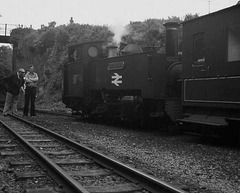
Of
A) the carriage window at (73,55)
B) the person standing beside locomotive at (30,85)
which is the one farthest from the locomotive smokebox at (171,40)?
the person standing beside locomotive at (30,85)

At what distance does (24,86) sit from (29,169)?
396 inches

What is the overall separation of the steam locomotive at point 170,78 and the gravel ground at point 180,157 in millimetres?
611

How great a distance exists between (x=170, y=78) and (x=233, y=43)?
265 centimetres

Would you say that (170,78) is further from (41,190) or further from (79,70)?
(41,190)

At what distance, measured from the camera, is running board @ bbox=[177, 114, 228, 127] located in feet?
23.7

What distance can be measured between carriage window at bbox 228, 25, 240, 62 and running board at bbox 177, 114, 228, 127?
118 cm

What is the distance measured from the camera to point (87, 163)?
5.62 meters

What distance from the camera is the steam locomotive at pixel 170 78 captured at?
7.34 metres

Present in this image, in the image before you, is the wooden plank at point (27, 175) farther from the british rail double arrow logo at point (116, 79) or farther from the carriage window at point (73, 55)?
the carriage window at point (73, 55)

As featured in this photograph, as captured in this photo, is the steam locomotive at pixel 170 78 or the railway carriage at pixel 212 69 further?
the steam locomotive at pixel 170 78

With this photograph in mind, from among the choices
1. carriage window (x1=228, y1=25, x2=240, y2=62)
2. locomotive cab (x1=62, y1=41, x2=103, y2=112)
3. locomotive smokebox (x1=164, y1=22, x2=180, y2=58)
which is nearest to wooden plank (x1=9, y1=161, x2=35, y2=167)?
carriage window (x1=228, y1=25, x2=240, y2=62)

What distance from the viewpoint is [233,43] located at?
24.0 feet

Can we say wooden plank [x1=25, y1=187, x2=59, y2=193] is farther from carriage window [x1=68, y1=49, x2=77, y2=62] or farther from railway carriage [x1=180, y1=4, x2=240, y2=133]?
carriage window [x1=68, y1=49, x2=77, y2=62]

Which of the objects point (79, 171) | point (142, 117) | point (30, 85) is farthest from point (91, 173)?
point (30, 85)
